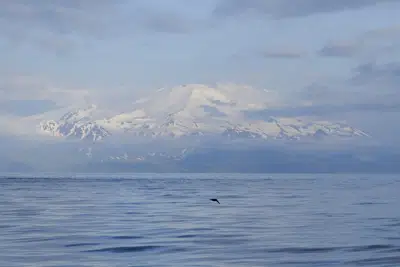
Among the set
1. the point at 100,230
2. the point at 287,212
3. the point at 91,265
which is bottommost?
the point at 91,265

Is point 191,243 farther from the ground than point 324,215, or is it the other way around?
point 324,215

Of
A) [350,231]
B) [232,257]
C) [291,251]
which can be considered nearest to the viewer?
[232,257]

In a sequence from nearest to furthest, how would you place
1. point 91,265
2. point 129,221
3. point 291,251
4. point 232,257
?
1. point 91,265
2. point 232,257
3. point 291,251
4. point 129,221

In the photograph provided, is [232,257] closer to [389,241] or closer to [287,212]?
[389,241]

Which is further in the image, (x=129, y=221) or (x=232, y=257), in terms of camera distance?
(x=129, y=221)

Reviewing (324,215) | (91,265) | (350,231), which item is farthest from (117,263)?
(324,215)

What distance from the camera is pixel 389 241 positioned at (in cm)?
3653

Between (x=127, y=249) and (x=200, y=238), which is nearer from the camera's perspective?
(x=127, y=249)

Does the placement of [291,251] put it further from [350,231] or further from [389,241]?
[350,231]

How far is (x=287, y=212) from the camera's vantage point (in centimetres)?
5853

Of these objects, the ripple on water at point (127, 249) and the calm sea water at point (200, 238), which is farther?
the ripple on water at point (127, 249)

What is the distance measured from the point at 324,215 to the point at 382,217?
14.8 ft

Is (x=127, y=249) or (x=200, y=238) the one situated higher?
(x=200, y=238)

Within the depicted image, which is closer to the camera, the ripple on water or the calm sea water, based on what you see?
the calm sea water
